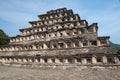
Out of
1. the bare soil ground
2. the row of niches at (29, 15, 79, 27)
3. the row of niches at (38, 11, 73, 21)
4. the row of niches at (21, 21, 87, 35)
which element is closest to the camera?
the bare soil ground

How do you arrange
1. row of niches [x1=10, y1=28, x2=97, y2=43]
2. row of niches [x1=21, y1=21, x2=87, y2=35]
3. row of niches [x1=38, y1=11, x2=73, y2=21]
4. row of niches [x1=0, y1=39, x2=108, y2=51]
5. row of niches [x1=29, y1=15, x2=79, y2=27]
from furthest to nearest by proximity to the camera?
row of niches [x1=38, y1=11, x2=73, y2=21], row of niches [x1=29, y1=15, x2=79, y2=27], row of niches [x1=21, y1=21, x2=87, y2=35], row of niches [x1=10, y1=28, x2=97, y2=43], row of niches [x1=0, y1=39, x2=108, y2=51]

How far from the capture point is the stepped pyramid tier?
67.0 ft

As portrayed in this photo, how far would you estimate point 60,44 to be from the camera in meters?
25.4

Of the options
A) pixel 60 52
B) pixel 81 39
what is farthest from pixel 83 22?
pixel 60 52

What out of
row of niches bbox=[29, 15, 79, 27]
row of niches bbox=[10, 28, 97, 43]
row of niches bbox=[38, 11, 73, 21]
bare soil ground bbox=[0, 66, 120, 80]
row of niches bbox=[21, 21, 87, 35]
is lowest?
bare soil ground bbox=[0, 66, 120, 80]

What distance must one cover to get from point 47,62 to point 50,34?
768cm

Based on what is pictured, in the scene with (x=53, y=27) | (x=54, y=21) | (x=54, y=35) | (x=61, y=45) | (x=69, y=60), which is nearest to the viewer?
(x=69, y=60)

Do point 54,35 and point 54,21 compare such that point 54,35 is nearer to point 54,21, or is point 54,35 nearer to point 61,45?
point 61,45

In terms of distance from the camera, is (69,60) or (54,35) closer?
(69,60)

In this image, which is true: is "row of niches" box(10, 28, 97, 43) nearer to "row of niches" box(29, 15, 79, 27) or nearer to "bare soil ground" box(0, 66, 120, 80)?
"row of niches" box(29, 15, 79, 27)

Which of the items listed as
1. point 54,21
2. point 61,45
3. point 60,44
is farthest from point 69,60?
point 54,21

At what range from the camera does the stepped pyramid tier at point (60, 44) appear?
20.4 metres

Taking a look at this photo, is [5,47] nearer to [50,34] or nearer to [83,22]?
[50,34]

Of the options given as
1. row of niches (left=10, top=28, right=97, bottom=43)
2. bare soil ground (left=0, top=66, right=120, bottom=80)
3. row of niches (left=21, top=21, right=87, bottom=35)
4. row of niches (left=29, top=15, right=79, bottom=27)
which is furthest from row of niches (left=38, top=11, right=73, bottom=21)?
bare soil ground (left=0, top=66, right=120, bottom=80)
